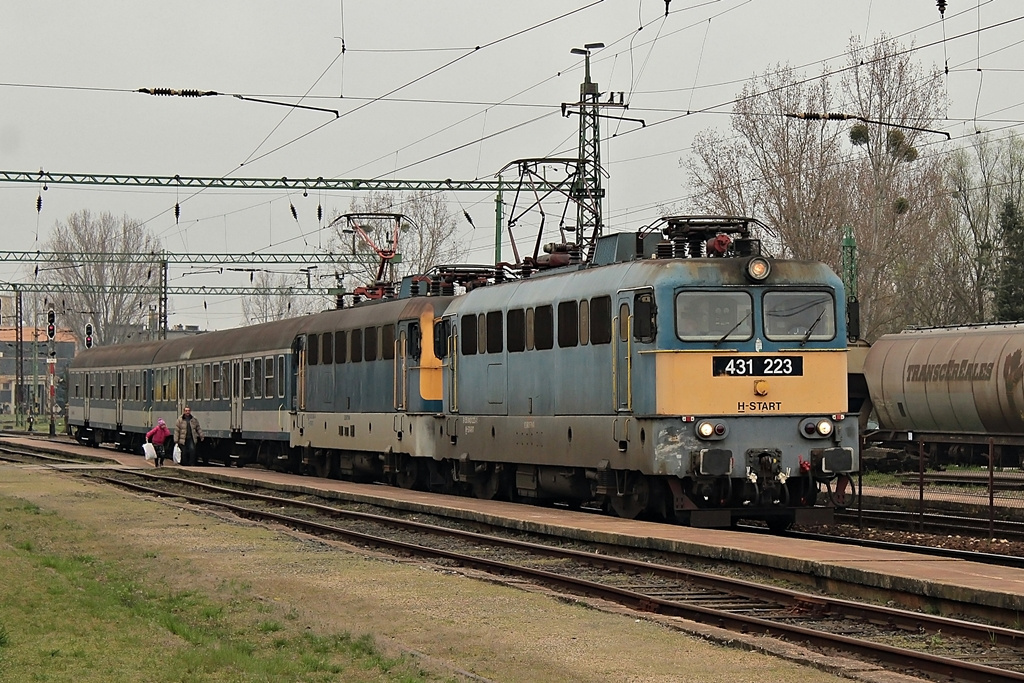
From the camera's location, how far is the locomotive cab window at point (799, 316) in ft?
62.7

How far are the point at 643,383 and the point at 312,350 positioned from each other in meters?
15.7

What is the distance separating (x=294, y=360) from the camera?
34.4 m

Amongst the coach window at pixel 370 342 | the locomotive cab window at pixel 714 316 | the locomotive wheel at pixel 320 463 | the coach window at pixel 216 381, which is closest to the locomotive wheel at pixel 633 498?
the locomotive cab window at pixel 714 316

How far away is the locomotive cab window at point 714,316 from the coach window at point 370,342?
11282 mm

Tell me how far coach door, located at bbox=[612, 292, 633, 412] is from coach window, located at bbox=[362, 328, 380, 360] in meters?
10.3

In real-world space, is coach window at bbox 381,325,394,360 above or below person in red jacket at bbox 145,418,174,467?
above

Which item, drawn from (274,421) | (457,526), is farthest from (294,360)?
(457,526)

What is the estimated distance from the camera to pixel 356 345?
99.3 ft

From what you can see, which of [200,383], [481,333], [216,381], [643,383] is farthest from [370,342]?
[200,383]

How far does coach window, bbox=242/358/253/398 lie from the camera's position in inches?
1485

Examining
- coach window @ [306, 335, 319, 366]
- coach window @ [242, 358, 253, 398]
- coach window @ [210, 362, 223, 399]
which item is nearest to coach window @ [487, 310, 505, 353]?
coach window @ [306, 335, 319, 366]

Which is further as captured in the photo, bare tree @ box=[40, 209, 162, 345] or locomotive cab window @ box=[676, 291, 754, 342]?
bare tree @ box=[40, 209, 162, 345]

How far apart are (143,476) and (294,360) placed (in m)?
4.61

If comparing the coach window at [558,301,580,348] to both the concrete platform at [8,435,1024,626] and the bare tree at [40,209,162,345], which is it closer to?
the concrete platform at [8,435,1024,626]
